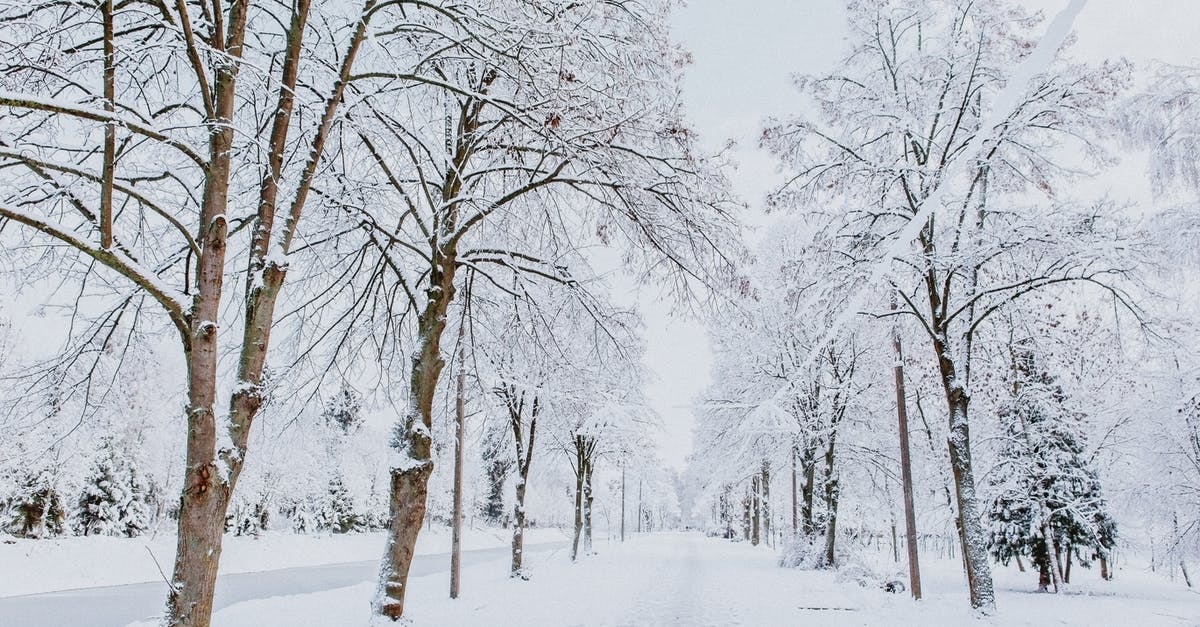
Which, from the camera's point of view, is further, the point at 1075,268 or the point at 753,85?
the point at 1075,268

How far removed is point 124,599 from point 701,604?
16.4 m

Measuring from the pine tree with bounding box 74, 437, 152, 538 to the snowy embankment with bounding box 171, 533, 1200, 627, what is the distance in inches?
956

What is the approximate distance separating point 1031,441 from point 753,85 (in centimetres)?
1964

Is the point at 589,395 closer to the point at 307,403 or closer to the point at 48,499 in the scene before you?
the point at 307,403

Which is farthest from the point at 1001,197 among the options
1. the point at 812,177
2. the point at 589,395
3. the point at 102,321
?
the point at 102,321

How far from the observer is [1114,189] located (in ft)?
34.2

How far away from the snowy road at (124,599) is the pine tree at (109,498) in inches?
481


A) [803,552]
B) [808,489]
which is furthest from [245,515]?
[808,489]

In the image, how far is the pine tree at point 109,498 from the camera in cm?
3300

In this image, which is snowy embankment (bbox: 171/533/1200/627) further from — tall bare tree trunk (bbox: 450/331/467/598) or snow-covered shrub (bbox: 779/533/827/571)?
snow-covered shrub (bbox: 779/533/827/571)

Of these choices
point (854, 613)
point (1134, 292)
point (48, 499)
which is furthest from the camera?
point (48, 499)

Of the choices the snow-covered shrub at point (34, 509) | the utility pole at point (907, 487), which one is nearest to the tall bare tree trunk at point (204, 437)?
the utility pole at point (907, 487)

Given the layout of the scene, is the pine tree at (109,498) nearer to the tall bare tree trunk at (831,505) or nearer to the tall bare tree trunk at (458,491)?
the tall bare tree trunk at (458,491)

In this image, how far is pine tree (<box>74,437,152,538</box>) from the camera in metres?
33.0
